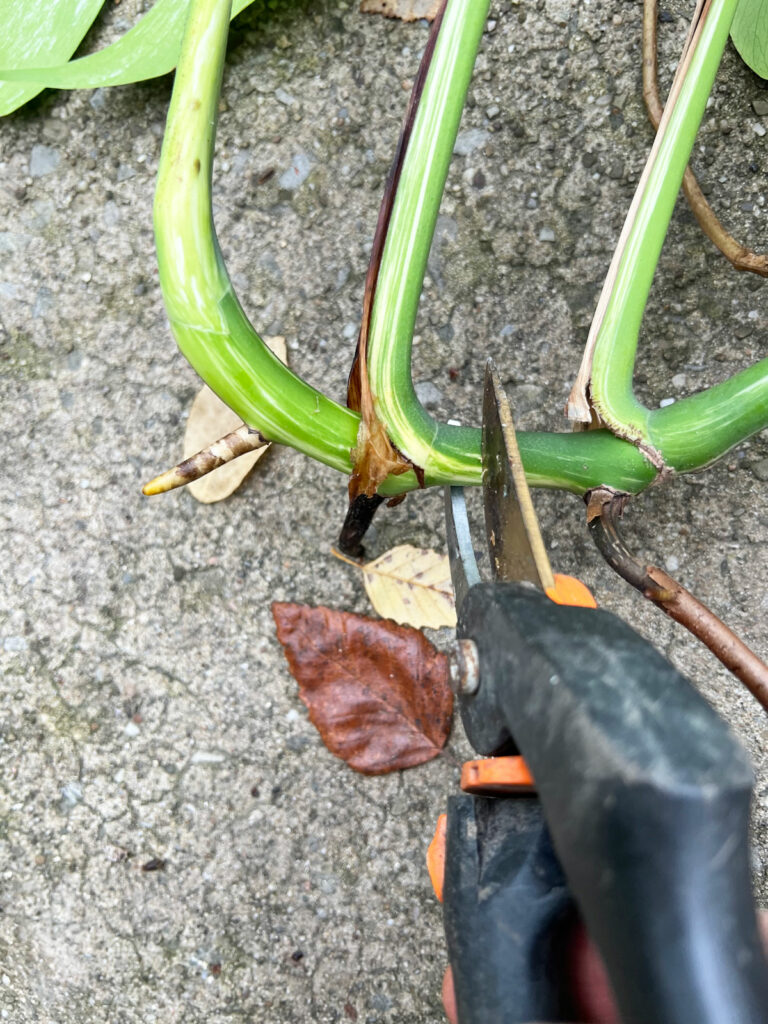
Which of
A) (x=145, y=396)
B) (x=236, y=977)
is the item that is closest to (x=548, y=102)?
(x=145, y=396)

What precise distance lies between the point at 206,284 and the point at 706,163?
71cm

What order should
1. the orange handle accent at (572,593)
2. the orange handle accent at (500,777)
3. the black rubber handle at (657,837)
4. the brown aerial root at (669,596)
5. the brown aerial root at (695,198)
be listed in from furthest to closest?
1. the brown aerial root at (695,198)
2. the brown aerial root at (669,596)
3. the orange handle accent at (572,593)
4. the orange handle accent at (500,777)
5. the black rubber handle at (657,837)

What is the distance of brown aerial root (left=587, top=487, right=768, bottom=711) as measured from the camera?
76cm

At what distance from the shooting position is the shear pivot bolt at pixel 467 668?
23.2 inches

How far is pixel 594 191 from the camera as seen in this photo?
3.28ft

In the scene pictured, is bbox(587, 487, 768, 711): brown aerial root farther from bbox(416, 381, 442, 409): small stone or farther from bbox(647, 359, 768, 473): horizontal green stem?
bbox(416, 381, 442, 409): small stone

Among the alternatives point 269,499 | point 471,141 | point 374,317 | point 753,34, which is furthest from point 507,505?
point 753,34

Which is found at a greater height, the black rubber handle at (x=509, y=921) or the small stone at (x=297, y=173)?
the small stone at (x=297, y=173)

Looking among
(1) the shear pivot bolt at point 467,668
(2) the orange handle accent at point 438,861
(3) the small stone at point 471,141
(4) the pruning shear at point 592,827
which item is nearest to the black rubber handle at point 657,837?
(4) the pruning shear at point 592,827

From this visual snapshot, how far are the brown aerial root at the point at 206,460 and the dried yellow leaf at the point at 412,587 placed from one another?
0.33m

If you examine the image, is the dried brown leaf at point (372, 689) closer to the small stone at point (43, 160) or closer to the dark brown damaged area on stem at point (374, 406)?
the dark brown damaged area on stem at point (374, 406)

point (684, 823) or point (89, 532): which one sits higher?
point (684, 823)

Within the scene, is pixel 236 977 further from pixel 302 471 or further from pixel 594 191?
pixel 594 191

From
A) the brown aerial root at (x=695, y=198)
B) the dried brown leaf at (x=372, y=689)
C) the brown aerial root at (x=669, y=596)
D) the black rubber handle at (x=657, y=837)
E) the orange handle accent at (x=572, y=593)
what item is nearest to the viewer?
the black rubber handle at (x=657, y=837)
